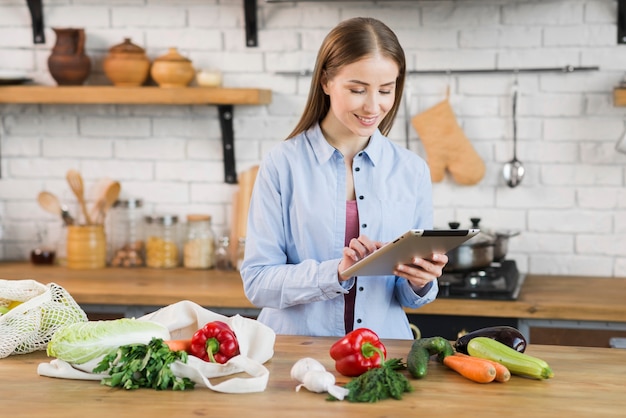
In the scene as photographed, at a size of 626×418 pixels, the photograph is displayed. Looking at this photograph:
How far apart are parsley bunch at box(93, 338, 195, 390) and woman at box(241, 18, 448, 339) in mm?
627

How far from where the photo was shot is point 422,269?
2.48 metres

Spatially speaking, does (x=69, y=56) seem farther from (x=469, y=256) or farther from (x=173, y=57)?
(x=469, y=256)

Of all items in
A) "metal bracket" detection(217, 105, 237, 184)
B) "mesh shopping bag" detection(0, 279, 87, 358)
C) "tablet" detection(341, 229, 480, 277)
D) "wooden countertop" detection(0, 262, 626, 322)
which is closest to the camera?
"tablet" detection(341, 229, 480, 277)

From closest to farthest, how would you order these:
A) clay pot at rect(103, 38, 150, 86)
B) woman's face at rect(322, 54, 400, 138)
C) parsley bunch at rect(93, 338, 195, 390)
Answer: parsley bunch at rect(93, 338, 195, 390)
woman's face at rect(322, 54, 400, 138)
clay pot at rect(103, 38, 150, 86)

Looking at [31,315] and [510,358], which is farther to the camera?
[31,315]

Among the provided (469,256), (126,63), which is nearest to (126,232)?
(126,63)

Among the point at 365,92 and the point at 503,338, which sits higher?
the point at 365,92

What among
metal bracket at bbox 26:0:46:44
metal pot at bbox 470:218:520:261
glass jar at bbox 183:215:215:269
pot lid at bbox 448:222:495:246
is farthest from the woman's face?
metal bracket at bbox 26:0:46:44

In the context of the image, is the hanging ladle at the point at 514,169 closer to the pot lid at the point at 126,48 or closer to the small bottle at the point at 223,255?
the small bottle at the point at 223,255

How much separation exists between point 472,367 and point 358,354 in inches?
10.1

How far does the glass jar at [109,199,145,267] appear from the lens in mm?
4336

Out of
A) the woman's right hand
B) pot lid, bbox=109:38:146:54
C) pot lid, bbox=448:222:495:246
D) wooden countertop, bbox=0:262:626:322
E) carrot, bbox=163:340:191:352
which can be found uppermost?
pot lid, bbox=109:38:146:54

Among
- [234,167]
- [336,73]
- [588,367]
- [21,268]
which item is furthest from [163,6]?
[588,367]

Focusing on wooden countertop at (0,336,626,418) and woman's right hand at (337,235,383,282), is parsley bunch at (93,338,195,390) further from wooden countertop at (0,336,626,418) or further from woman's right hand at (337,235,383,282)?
woman's right hand at (337,235,383,282)
